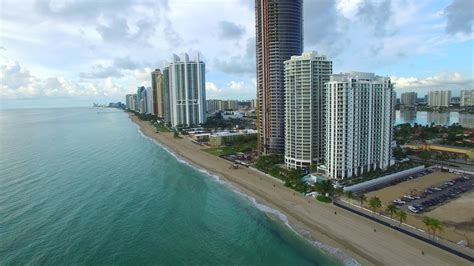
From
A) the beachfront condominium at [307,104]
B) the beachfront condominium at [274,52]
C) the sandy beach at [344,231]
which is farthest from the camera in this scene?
the beachfront condominium at [274,52]

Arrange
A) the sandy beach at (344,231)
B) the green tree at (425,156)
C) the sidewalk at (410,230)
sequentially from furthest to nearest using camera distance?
the green tree at (425,156) → the sidewalk at (410,230) → the sandy beach at (344,231)

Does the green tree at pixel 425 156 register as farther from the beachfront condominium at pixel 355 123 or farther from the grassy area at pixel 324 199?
the grassy area at pixel 324 199

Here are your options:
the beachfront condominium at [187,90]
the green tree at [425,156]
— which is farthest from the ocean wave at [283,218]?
the beachfront condominium at [187,90]

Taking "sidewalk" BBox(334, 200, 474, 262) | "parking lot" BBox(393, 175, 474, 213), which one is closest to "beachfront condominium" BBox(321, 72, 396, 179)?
"parking lot" BBox(393, 175, 474, 213)

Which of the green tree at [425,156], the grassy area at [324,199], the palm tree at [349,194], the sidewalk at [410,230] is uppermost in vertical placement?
the green tree at [425,156]

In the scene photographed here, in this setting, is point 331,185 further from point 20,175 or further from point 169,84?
point 169,84

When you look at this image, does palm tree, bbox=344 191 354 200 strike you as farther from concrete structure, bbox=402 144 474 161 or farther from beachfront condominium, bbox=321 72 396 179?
concrete structure, bbox=402 144 474 161

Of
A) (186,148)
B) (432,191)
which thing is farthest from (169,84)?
(432,191)
